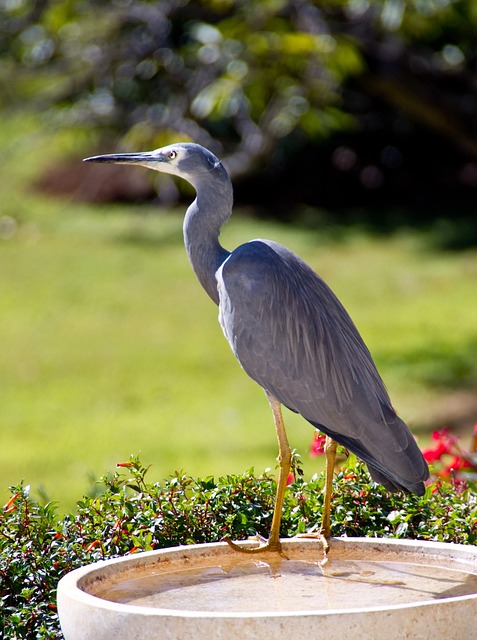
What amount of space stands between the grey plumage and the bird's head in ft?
1.04

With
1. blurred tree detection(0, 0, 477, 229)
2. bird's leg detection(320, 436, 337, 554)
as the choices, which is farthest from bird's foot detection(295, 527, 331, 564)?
blurred tree detection(0, 0, 477, 229)

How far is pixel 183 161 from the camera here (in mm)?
3643

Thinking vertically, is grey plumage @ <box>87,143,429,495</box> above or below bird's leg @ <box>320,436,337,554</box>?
above

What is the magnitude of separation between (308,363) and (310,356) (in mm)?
23

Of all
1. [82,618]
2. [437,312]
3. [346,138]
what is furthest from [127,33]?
[346,138]

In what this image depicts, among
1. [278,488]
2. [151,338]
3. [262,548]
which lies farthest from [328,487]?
[151,338]

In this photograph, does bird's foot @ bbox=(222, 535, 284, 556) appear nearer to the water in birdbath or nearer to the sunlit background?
the water in birdbath

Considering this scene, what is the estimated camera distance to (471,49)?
14742 millimetres

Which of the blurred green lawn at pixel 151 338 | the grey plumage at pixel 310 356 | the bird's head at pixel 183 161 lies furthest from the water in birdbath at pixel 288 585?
the blurred green lawn at pixel 151 338

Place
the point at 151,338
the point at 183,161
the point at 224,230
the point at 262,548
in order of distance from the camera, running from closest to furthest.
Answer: the point at 262,548
the point at 183,161
the point at 151,338
the point at 224,230

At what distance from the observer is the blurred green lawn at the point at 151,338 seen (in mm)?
8234

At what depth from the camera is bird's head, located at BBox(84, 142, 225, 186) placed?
3.63 metres

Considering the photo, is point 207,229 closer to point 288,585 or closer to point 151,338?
point 288,585

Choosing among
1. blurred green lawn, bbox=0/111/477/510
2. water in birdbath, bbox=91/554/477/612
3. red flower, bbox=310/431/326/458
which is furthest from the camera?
blurred green lawn, bbox=0/111/477/510
